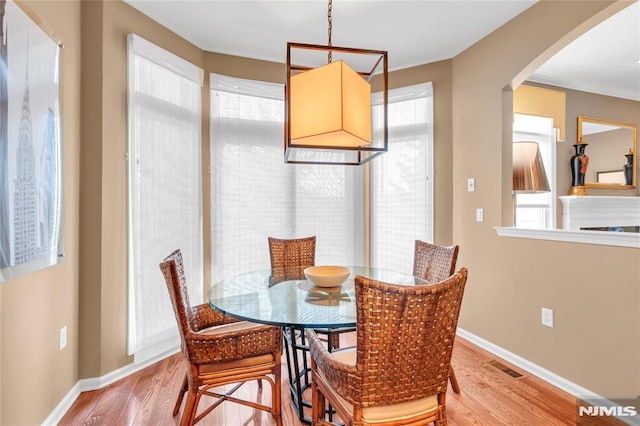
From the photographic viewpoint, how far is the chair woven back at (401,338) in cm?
104

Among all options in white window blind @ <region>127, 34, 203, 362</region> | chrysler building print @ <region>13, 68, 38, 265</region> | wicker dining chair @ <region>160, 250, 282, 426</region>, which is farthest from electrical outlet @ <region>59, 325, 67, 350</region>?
wicker dining chair @ <region>160, 250, 282, 426</region>

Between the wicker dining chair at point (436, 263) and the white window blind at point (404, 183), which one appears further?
the white window blind at point (404, 183)

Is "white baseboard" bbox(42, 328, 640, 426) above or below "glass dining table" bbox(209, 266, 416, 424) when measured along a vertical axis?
below

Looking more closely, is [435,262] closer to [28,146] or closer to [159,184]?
[159,184]

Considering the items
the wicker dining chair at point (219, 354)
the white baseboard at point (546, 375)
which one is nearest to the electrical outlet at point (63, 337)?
the wicker dining chair at point (219, 354)

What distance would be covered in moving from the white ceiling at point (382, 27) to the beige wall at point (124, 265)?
7.4 inches

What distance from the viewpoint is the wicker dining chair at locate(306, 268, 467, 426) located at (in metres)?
1.04

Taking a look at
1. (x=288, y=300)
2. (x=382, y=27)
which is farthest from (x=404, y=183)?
(x=288, y=300)

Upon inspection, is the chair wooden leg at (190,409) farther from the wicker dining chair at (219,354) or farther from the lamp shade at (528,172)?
the lamp shade at (528,172)

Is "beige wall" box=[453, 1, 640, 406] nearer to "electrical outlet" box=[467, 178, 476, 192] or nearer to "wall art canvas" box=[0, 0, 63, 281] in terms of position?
"electrical outlet" box=[467, 178, 476, 192]

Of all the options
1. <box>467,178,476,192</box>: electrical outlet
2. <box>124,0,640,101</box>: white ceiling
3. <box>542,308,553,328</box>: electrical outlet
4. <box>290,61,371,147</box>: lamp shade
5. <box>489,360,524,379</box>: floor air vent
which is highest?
<box>124,0,640,101</box>: white ceiling

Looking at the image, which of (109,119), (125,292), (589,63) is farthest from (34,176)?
(589,63)

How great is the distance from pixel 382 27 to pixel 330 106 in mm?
1595

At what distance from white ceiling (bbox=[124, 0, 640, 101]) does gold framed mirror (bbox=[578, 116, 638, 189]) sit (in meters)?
0.64
